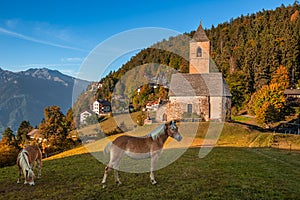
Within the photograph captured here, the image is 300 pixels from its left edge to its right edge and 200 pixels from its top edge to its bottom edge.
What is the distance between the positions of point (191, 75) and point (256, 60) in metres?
48.3

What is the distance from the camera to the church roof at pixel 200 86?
42.8m

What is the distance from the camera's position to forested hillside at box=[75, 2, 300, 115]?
72.1 meters

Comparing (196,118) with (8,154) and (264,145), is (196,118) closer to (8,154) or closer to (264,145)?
(264,145)

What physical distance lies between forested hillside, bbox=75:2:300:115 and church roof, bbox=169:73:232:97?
5.86 m

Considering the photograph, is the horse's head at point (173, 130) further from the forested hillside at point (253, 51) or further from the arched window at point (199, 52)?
the arched window at point (199, 52)

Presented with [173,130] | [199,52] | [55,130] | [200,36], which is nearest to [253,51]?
[200,36]

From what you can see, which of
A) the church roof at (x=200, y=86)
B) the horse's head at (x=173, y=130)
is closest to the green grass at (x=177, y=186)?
the horse's head at (x=173, y=130)

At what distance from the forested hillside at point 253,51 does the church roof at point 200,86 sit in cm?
586

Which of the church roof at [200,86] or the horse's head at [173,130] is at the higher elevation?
the church roof at [200,86]

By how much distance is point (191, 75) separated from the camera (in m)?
46.1

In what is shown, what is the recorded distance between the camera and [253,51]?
85812mm

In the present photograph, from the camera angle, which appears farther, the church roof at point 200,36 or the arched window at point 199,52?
the church roof at point 200,36

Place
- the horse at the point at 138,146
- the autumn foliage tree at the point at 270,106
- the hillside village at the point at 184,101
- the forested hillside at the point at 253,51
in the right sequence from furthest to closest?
1. the forested hillside at the point at 253,51
2. the autumn foliage tree at the point at 270,106
3. the hillside village at the point at 184,101
4. the horse at the point at 138,146


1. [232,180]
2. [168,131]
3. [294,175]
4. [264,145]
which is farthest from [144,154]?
[264,145]
